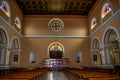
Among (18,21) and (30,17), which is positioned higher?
(30,17)

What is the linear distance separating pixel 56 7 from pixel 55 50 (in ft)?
21.5

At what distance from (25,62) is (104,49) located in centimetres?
1134

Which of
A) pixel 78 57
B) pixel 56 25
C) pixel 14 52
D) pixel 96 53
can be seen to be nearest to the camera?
pixel 14 52

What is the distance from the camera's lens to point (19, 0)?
14.9 meters

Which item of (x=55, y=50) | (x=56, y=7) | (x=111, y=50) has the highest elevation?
(x=56, y=7)

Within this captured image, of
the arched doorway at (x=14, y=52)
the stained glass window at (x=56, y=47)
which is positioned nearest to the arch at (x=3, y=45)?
the arched doorway at (x=14, y=52)

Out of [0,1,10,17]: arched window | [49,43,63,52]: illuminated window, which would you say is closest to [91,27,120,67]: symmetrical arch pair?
[49,43,63,52]: illuminated window

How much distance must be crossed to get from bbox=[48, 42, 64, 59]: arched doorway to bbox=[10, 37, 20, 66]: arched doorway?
4.75 meters

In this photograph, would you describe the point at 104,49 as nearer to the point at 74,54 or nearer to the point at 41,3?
the point at 74,54

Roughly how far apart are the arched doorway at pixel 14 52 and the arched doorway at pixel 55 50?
15.6 ft

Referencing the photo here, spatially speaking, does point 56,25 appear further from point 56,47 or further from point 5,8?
point 5,8

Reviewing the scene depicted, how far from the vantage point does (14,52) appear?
654 inches

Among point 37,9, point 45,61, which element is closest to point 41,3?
point 37,9

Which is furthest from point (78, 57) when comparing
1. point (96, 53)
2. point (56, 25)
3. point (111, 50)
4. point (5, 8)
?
point (5, 8)
